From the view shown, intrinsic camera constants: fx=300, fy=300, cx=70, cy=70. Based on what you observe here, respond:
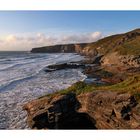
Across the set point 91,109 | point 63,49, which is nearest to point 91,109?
point 91,109

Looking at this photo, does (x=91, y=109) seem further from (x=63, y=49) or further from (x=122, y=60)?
(x=63, y=49)

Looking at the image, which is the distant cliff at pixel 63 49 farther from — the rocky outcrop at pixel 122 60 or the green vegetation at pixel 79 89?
the green vegetation at pixel 79 89

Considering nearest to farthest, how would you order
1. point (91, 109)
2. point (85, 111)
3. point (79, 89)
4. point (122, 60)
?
point (91, 109) < point (85, 111) < point (79, 89) < point (122, 60)

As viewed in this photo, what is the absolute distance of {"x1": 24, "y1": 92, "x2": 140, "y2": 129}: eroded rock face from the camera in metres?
12.4

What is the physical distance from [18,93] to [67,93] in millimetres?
11033

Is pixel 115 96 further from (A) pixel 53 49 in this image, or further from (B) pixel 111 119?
(A) pixel 53 49

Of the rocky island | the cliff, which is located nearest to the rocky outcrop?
the rocky island

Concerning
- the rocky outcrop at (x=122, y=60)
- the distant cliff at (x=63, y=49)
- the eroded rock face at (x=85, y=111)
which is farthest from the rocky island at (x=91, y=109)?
the distant cliff at (x=63, y=49)

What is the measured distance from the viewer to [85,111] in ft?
45.4

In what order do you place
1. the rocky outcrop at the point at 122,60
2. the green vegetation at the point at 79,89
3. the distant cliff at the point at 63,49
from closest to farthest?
1. the green vegetation at the point at 79,89
2. the rocky outcrop at the point at 122,60
3. the distant cliff at the point at 63,49

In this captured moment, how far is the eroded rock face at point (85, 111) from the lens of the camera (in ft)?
40.5
